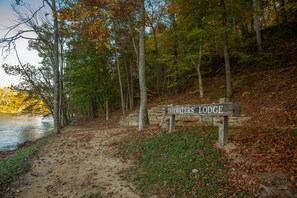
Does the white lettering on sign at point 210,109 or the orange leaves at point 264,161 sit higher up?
the white lettering on sign at point 210,109

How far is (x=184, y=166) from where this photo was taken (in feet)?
13.2

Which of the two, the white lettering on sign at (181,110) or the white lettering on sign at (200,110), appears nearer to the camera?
the white lettering on sign at (200,110)

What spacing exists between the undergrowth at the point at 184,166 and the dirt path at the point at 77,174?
1.99ft

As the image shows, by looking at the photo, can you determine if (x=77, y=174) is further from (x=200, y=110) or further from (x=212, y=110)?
(x=212, y=110)

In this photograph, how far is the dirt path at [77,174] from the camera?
13.3 ft

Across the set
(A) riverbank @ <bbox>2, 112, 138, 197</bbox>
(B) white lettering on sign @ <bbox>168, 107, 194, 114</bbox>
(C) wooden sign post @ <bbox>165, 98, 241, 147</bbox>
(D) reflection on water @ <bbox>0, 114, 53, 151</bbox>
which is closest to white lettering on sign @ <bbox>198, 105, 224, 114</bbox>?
(C) wooden sign post @ <bbox>165, 98, 241, 147</bbox>

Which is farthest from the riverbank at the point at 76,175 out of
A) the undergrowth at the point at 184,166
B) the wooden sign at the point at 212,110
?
the wooden sign at the point at 212,110

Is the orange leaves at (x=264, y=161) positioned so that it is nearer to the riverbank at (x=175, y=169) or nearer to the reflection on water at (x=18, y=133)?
the riverbank at (x=175, y=169)

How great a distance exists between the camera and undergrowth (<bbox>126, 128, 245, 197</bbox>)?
10.8ft

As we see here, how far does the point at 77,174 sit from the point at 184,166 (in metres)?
3.24

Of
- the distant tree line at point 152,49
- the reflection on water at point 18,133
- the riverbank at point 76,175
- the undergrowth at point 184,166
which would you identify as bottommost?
the reflection on water at point 18,133

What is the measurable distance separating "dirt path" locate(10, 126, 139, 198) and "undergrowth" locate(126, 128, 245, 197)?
0.61 metres

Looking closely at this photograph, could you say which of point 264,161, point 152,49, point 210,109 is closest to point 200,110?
point 210,109

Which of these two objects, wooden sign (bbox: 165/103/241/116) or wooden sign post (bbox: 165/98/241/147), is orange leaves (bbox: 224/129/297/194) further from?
wooden sign (bbox: 165/103/241/116)
